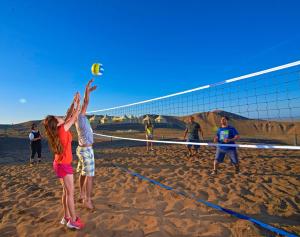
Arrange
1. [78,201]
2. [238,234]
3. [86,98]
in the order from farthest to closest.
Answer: [78,201] → [86,98] → [238,234]

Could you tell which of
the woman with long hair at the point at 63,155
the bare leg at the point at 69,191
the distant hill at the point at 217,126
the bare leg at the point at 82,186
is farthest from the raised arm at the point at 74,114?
the distant hill at the point at 217,126

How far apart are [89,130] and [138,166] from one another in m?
3.74

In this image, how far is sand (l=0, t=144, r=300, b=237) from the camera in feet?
9.45

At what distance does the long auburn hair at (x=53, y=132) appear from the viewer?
2.68 meters

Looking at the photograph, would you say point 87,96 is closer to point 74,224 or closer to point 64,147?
point 64,147

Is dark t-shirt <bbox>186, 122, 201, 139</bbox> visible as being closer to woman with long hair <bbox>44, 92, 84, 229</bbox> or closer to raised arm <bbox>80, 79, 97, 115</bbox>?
raised arm <bbox>80, 79, 97, 115</bbox>

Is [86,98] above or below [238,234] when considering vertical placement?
above

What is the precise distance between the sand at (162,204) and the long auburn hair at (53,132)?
103 centimetres

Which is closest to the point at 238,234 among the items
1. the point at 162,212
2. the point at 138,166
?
the point at 162,212

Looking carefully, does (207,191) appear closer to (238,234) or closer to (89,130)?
(238,234)

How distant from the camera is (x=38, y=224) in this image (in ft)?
10.2

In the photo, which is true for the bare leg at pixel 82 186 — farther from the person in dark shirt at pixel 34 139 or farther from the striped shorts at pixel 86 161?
the person in dark shirt at pixel 34 139

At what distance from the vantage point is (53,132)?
2.70 meters

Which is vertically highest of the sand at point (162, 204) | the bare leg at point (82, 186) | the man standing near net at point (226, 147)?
the man standing near net at point (226, 147)
